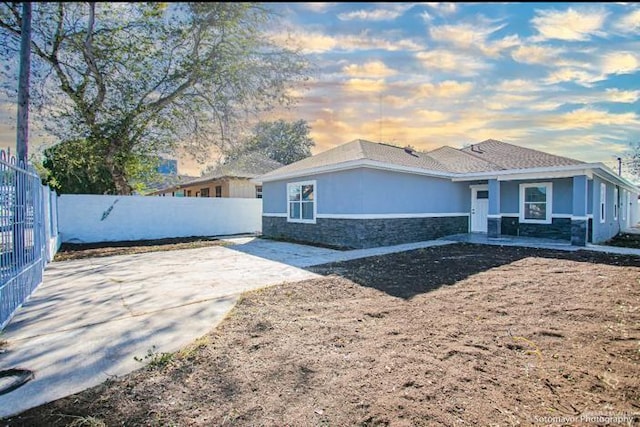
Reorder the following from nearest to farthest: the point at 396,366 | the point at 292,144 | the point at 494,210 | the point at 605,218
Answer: the point at 396,366
the point at 494,210
the point at 605,218
the point at 292,144

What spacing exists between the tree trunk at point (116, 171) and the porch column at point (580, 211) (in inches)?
660

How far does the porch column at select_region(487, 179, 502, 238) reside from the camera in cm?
1208

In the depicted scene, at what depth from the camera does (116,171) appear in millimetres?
14602

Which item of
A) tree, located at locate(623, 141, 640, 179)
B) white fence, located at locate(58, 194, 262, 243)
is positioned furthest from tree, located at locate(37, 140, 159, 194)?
tree, located at locate(623, 141, 640, 179)

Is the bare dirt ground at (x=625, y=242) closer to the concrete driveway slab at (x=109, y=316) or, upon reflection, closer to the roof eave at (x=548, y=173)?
the roof eave at (x=548, y=173)

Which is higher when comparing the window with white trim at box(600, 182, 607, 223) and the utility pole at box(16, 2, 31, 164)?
the utility pole at box(16, 2, 31, 164)

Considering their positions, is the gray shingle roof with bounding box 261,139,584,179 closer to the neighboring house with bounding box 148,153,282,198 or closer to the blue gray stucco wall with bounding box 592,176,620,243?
the blue gray stucco wall with bounding box 592,176,620,243

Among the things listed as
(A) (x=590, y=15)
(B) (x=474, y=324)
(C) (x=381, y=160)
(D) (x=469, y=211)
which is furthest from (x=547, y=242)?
(A) (x=590, y=15)

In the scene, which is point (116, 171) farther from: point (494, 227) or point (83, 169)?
point (494, 227)

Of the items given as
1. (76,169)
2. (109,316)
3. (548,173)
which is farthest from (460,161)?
(76,169)

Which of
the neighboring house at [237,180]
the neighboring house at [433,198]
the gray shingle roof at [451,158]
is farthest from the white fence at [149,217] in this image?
the gray shingle roof at [451,158]

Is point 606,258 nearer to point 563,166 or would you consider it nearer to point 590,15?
point 563,166

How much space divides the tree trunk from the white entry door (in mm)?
15366

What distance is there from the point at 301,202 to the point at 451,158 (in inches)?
312
